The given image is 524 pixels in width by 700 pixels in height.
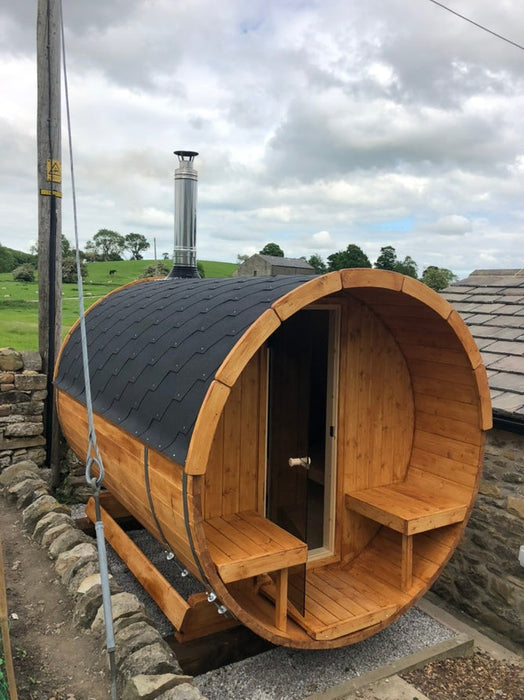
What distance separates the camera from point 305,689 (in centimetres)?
400

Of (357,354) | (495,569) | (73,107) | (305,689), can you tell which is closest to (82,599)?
(305,689)

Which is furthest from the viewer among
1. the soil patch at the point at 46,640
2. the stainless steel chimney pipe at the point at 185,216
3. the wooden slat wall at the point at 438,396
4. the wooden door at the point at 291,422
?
the stainless steel chimney pipe at the point at 185,216

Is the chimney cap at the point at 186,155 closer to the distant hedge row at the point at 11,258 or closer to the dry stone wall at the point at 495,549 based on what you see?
the dry stone wall at the point at 495,549

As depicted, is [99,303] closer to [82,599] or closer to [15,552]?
[15,552]

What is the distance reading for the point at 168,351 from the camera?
3.94 m

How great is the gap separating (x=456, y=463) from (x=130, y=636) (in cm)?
303

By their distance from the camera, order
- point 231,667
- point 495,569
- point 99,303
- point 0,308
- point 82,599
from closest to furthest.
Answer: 1. point 82,599
2. point 231,667
3. point 495,569
4. point 99,303
5. point 0,308

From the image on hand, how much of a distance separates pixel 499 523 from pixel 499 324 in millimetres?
2378

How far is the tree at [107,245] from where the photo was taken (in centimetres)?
4856

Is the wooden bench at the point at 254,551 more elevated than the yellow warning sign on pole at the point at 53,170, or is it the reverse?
the yellow warning sign on pole at the point at 53,170

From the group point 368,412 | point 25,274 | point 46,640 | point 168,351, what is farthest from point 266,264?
point 46,640

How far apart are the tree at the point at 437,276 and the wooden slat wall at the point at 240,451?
29.5m

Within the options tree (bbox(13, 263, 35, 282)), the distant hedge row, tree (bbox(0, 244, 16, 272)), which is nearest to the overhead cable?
tree (bbox(13, 263, 35, 282))

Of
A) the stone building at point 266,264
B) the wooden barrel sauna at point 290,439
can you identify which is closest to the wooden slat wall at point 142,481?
the wooden barrel sauna at point 290,439
